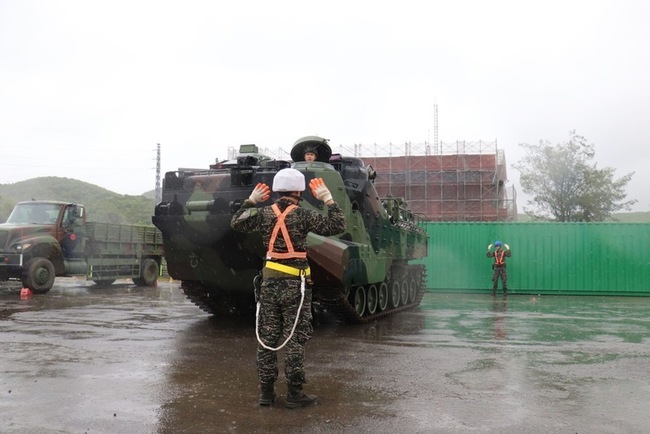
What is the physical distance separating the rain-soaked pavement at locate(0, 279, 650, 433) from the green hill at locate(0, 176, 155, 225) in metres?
47.4

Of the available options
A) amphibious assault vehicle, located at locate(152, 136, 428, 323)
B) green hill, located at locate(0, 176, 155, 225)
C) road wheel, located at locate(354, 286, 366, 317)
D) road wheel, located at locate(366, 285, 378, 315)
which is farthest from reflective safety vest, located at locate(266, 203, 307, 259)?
green hill, located at locate(0, 176, 155, 225)

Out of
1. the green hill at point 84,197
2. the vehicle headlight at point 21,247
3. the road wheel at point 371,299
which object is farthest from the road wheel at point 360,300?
the green hill at point 84,197

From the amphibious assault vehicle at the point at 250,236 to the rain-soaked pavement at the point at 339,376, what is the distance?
607 millimetres

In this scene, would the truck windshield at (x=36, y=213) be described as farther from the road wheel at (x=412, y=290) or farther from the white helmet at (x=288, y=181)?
the white helmet at (x=288, y=181)

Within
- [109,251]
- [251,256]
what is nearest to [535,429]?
[251,256]

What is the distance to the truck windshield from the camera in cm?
1661

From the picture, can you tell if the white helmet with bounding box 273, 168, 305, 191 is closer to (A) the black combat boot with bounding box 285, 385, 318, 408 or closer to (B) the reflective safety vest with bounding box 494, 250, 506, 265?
(A) the black combat boot with bounding box 285, 385, 318, 408

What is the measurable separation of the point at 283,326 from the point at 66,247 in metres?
13.4

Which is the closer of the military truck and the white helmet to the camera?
the white helmet

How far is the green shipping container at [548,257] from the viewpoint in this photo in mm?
19828

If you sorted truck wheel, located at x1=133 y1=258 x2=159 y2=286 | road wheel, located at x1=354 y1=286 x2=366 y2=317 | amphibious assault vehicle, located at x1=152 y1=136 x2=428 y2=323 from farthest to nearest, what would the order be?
truck wheel, located at x1=133 y1=258 x2=159 y2=286 < road wheel, located at x1=354 y1=286 x2=366 y2=317 < amphibious assault vehicle, located at x1=152 y1=136 x2=428 y2=323

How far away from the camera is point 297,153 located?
1016cm

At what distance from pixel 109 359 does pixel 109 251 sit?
39.9ft

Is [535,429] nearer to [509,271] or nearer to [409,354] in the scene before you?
[409,354]
